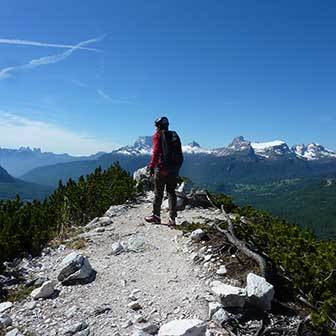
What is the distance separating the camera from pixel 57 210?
15.1 m

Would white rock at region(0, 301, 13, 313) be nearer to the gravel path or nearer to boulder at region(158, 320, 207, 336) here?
the gravel path

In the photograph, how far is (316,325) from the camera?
6.70 metres

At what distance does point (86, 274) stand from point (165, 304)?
7.42 ft

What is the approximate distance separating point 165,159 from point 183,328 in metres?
7.22

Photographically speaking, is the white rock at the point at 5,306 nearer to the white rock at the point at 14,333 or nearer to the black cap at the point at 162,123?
the white rock at the point at 14,333

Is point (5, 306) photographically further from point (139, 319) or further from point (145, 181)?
point (145, 181)

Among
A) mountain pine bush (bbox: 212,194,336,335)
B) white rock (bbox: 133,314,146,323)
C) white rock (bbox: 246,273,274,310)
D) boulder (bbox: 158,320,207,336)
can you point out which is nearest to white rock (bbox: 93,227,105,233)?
mountain pine bush (bbox: 212,194,336,335)

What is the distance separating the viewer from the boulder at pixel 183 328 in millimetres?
6188

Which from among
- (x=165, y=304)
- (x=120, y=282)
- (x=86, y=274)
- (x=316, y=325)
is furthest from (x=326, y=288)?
(x=86, y=274)

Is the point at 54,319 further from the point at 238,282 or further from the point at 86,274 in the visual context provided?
the point at 238,282

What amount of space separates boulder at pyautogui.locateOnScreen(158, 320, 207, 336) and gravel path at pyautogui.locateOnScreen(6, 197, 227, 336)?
59cm

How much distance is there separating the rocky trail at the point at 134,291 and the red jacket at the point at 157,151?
8.17 ft

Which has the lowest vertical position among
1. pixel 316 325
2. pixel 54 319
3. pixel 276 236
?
pixel 54 319

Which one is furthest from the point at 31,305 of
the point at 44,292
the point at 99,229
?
the point at 99,229
